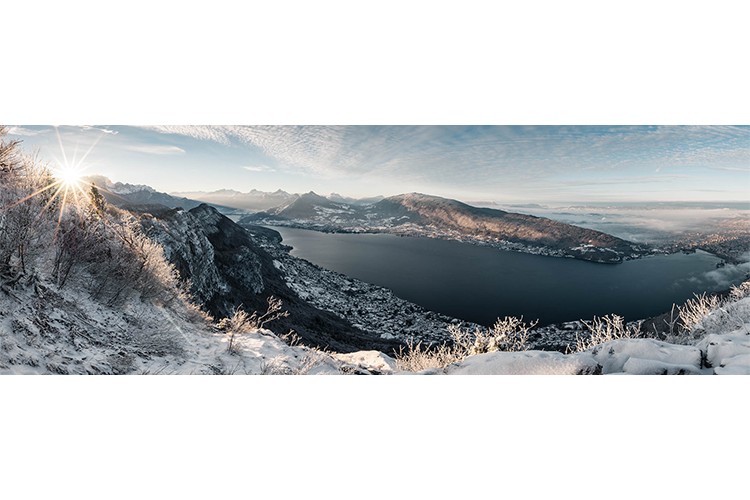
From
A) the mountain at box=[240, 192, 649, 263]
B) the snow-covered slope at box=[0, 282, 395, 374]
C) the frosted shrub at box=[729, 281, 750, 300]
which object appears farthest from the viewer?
the mountain at box=[240, 192, 649, 263]

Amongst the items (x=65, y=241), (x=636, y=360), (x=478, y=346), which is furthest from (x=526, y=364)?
(x=65, y=241)

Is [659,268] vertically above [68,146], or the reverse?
[68,146]

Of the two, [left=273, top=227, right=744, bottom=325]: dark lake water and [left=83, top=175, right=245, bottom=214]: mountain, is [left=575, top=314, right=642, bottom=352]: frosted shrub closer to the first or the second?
[left=273, top=227, right=744, bottom=325]: dark lake water

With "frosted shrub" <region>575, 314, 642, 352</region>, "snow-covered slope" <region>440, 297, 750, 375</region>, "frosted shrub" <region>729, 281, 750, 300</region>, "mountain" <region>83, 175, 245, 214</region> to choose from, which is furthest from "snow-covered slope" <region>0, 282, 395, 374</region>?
"frosted shrub" <region>729, 281, 750, 300</region>

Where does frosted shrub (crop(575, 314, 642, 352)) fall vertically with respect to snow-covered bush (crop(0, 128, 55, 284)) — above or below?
below
